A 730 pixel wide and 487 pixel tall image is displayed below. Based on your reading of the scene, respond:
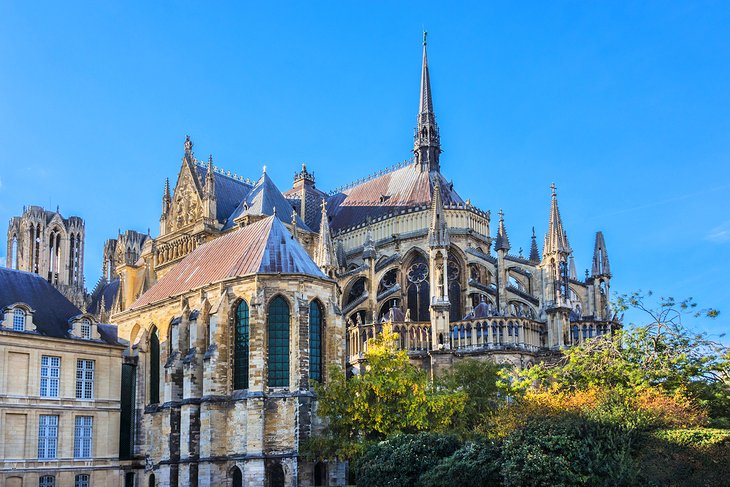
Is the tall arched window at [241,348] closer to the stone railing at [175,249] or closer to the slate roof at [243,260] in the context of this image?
the slate roof at [243,260]

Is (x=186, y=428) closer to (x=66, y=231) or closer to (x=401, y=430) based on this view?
(x=401, y=430)

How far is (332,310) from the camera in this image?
35.5 metres

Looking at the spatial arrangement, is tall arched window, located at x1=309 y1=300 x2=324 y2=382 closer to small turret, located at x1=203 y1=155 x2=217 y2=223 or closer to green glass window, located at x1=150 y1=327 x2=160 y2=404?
green glass window, located at x1=150 y1=327 x2=160 y2=404

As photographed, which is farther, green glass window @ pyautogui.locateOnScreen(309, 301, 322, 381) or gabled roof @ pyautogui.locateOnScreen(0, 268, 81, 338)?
gabled roof @ pyautogui.locateOnScreen(0, 268, 81, 338)

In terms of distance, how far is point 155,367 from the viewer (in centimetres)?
4075

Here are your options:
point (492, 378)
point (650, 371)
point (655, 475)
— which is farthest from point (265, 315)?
point (655, 475)

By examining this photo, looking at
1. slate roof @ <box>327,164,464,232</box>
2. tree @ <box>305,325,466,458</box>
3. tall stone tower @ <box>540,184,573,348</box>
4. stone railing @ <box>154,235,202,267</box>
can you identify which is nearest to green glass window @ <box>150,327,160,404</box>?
stone railing @ <box>154,235,202,267</box>

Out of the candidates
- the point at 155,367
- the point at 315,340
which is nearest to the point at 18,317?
the point at 155,367

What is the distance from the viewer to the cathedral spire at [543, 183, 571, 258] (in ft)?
135

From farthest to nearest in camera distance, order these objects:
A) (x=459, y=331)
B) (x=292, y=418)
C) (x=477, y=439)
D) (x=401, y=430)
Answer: (x=459, y=331) < (x=292, y=418) < (x=401, y=430) < (x=477, y=439)

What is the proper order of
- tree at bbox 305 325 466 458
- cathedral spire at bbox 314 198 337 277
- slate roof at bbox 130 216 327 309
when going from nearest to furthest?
1. tree at bbox 305 325 466 458
2. slate roof at bbox 130 216 327 309
3. cathedral spire at bbox 314 198 337 277

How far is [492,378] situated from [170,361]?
46.0ft

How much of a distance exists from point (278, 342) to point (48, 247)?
207 feet

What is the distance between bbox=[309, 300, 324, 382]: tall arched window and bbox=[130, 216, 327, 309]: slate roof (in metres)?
1.46
